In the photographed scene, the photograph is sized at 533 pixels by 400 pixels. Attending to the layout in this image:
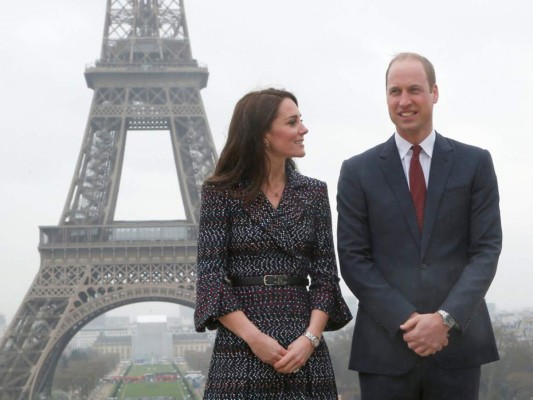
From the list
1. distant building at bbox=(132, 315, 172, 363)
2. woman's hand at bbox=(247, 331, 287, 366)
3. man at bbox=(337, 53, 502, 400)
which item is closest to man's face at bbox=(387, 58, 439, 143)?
man at bbox=(337, 53, 502, 400)

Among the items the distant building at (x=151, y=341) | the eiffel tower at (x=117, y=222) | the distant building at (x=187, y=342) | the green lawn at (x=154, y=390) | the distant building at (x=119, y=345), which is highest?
the eiffel tower at (x=117, y=222)

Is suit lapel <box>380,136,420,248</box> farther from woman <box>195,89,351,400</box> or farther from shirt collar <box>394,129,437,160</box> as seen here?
woman <box>195,89,351,400</box>

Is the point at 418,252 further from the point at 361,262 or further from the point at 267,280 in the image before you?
the point at 267,280

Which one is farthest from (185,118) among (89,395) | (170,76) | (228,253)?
(228,253)

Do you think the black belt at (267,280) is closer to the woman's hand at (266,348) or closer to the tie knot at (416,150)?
the woman's hand at (266,348)

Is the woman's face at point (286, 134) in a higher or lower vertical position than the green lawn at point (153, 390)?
higher

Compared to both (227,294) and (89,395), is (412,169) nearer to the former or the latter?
(227,294)

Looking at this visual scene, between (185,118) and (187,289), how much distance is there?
6.00 metres

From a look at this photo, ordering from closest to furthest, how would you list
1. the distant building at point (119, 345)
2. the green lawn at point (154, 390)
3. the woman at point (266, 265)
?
1. the woman at point (266, 265)
2. the green lawn at point (154, 390)
3. the distant building at point (119, 345)

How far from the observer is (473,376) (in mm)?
4316

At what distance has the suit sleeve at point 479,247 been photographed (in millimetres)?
4149

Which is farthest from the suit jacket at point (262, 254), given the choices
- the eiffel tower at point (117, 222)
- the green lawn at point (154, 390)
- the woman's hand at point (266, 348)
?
the green lawn at point (154, 390)

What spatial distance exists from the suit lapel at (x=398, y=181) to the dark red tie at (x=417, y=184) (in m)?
0.03

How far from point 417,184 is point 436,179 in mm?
87
